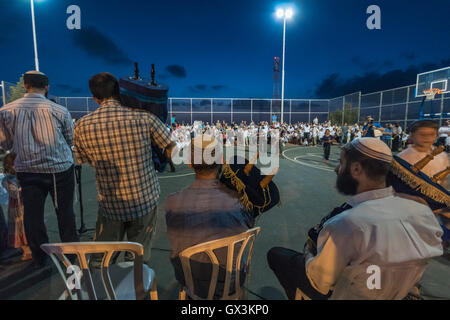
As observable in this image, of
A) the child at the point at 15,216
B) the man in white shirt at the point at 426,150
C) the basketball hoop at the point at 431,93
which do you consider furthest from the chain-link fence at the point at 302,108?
the child at the point at 15,216

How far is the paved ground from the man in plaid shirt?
32.4 inches

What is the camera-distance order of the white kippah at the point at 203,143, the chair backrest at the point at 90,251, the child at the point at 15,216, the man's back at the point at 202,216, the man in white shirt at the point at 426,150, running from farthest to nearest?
1. the child at the point at 15,216
2. the man in white shirt at the point at 426,150
3. the white kippah at the point at 203,143
4. the man's back at the point at 202,216
5. the chair backrest at the point at 90,251

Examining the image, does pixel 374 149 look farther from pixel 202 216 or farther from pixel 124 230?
pixel 124 230

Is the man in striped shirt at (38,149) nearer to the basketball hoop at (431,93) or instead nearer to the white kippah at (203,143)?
the white kippah at (203,143)

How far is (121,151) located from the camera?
1771 mm

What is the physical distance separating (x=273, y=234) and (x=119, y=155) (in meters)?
2.43

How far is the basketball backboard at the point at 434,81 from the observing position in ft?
48.6

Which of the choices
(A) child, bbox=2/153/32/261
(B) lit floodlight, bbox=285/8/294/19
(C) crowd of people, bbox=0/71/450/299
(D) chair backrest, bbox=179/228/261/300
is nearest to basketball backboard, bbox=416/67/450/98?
(B) lit floodlight, bbox=285/8/294/19

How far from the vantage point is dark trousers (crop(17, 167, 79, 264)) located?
232cm

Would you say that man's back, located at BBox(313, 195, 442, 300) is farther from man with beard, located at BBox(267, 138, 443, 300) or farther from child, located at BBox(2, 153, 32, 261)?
child, located at BBox(2, 153, 32, 261)

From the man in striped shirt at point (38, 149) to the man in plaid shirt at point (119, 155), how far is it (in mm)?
656
